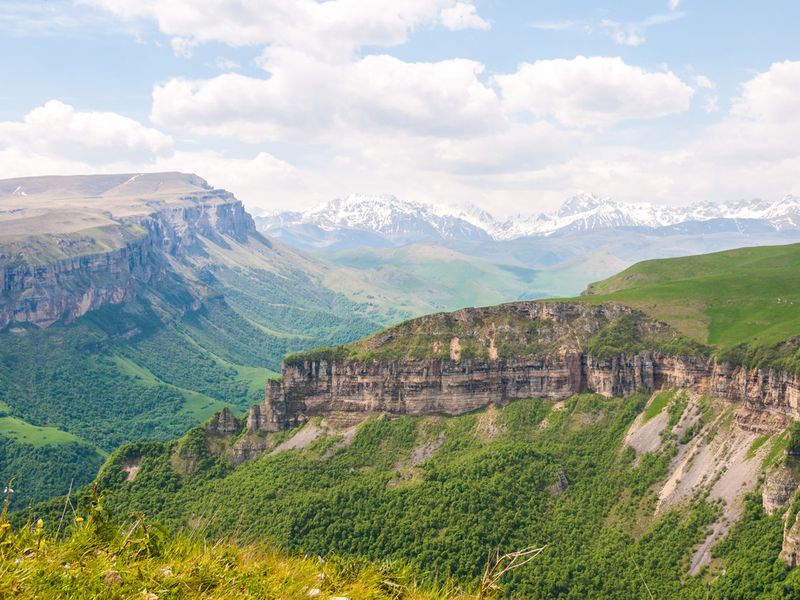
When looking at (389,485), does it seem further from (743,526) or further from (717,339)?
(717,339)

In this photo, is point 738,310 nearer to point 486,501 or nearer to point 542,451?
point 542,451

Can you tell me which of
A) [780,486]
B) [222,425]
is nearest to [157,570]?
[780,486]

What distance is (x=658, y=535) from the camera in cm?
11031

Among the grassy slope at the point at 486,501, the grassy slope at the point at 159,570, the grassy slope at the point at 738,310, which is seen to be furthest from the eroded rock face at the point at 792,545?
the grassy slope at the point at 159,570

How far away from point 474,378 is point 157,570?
5465 inches

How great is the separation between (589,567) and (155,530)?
101 meters

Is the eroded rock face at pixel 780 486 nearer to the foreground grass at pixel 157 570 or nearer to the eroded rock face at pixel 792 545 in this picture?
the eroded rock face at pixel 792 545

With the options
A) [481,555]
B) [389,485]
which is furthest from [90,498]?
[389,485]

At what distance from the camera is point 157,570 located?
1736cm

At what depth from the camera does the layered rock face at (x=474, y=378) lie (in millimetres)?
145375

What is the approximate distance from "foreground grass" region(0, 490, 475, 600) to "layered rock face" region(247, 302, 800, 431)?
129512 millimetres

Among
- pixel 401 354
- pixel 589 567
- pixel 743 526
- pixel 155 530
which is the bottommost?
pixel 589 567

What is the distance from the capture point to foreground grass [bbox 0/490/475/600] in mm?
15766

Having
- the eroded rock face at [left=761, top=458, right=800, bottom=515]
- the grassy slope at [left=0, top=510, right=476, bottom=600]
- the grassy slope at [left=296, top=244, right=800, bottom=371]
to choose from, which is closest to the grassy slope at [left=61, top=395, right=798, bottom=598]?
the eroded rock face at [left=761, top=458, right=800, bottom=515]
